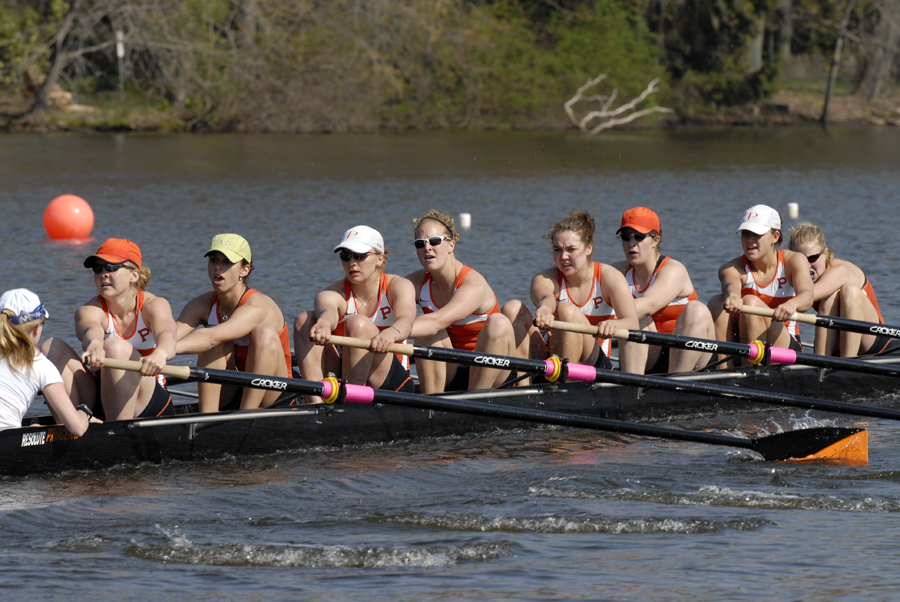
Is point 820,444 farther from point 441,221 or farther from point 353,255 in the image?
point 353,255

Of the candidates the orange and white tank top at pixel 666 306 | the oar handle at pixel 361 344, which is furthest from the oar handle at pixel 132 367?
the orange and white tank top at pixel 666 306

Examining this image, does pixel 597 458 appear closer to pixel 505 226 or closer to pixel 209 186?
pixel 505 226

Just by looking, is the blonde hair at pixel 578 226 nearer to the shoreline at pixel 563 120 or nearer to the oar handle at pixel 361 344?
the oar handle at pixel 361 344

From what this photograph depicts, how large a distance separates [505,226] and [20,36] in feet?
66.7

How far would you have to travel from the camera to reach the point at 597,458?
21.7 ft

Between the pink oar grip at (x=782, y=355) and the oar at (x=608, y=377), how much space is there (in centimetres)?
45

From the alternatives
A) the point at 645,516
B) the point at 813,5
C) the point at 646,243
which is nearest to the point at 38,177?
the point at 646,243

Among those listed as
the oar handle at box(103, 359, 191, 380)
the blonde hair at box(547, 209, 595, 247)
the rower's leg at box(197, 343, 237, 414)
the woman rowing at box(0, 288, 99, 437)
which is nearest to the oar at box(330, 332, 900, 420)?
the blonde hair at box(547, 209, 595, 247)

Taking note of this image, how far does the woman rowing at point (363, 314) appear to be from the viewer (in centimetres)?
639

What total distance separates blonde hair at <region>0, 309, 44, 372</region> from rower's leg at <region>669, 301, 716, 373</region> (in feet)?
13.0

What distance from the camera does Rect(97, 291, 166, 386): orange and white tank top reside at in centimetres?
600

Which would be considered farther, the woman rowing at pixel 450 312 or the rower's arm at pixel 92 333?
the woman rowing at pixel 450 312

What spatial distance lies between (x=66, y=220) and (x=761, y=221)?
11.1 metres

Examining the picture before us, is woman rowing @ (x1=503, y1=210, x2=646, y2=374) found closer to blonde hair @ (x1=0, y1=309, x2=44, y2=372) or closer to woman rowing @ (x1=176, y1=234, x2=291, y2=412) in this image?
woman rowing @ (x1=176, y1=234, x2=291, y2=412)
